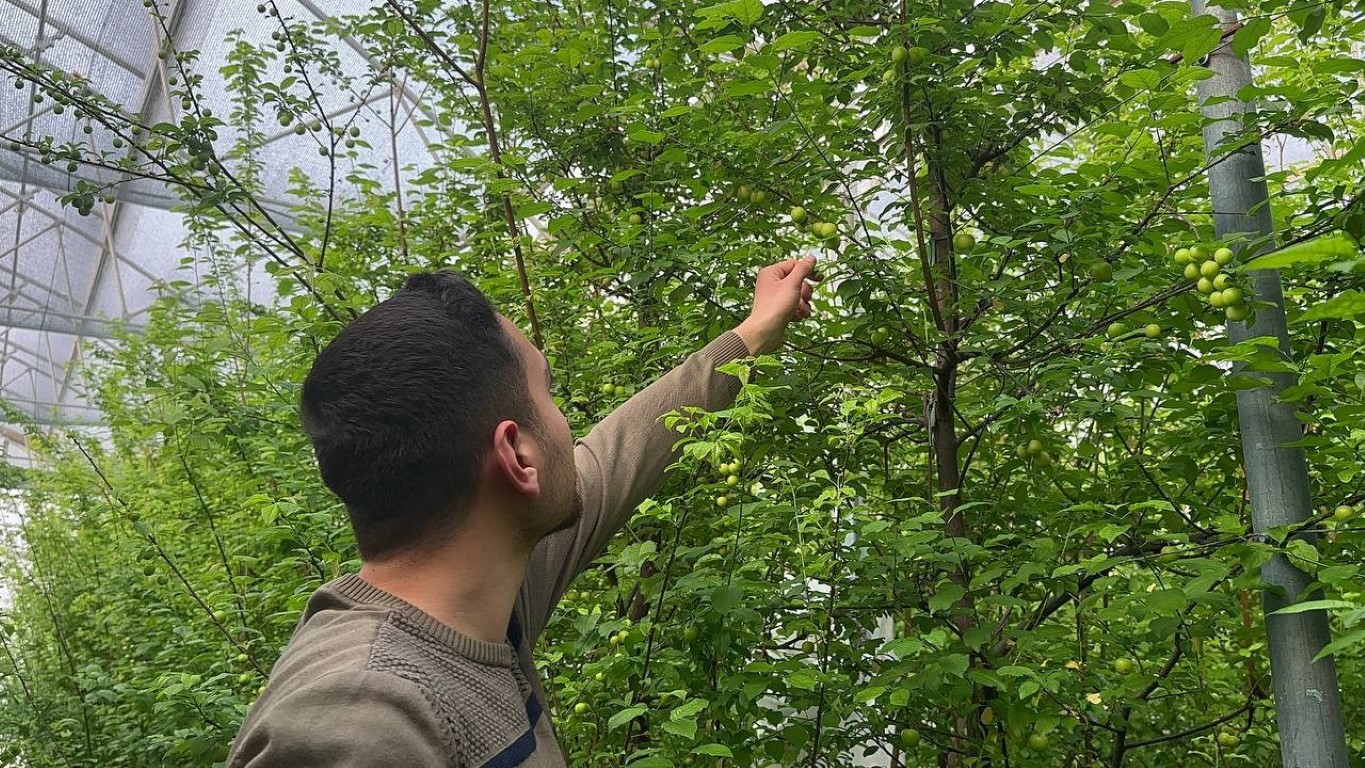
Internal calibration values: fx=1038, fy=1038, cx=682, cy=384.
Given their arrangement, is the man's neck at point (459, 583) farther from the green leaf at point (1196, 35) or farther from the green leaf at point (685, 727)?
the green leaf at point (1196, 35)

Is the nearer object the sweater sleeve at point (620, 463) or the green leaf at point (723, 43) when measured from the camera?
the sweater sleeve at point (620, 463)

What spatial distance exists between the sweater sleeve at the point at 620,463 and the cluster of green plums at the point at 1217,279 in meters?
0.77

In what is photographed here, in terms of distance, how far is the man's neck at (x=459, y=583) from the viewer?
3.98 feet

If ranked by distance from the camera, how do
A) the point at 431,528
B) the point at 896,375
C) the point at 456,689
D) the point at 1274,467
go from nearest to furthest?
the point at 456,689
the point at 431,528
the point at 1274,467
the point at 896,375

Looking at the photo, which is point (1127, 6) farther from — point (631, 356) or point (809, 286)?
point (631, 356)

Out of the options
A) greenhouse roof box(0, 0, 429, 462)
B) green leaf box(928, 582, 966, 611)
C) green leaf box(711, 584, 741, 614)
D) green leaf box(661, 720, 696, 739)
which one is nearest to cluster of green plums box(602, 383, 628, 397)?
green leaf box(711, 584, 741, 614)

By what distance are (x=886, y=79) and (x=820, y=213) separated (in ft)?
2.32

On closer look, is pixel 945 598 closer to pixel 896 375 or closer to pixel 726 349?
pixel 726 349

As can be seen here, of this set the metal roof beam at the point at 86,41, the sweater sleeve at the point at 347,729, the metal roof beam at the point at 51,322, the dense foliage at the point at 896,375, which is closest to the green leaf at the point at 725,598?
the dense foliage at the point at 896,375

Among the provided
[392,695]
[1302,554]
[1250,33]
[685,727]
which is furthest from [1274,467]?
[392,695]

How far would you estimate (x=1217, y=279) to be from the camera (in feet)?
5.09

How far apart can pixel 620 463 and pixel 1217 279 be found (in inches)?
39.2

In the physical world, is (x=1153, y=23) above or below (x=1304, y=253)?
above

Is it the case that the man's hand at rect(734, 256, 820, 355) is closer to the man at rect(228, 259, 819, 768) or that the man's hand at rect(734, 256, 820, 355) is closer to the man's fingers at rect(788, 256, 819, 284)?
the man's fingers at rect(788, 256, 819, 284)
